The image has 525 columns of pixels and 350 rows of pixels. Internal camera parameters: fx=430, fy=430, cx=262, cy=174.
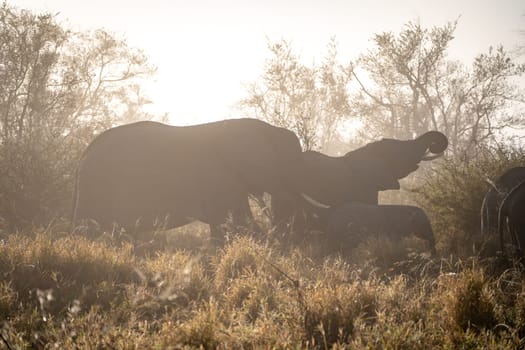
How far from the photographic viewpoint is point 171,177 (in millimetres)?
8016

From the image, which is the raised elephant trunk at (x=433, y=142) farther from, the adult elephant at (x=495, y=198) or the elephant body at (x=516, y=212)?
the elephant body at (x=516, y=212)

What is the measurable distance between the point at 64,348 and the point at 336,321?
82.8 inches

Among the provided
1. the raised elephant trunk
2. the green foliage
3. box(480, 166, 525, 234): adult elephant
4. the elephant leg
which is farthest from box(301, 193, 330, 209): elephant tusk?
the raised elephant trunk

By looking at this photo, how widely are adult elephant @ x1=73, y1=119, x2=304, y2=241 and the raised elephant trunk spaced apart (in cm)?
450

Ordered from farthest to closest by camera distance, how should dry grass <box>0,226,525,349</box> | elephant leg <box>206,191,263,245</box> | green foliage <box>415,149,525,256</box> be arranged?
green foliage <box>415,149,525,256</box> → elephant leg <box>206,191,263,245</box> → dry grass <box>0,226,525,349</box>

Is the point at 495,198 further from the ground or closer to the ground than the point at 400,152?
closer to the ground

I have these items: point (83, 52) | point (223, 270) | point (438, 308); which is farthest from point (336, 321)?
point (83, 52)

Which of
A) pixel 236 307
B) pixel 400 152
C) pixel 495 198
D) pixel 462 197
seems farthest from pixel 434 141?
pixel 236 307

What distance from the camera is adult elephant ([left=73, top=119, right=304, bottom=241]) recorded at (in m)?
8.00

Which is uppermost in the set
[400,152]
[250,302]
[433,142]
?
[433,142]

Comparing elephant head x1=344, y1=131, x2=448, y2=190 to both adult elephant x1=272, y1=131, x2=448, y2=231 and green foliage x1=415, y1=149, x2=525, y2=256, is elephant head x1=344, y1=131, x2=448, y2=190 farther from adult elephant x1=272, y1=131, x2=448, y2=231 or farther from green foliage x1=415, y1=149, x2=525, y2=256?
green foliage x1=415, y1=149, x2=525, y2=256

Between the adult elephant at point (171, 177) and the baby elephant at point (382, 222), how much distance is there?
1.37 m

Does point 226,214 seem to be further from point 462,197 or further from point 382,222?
point 462,197

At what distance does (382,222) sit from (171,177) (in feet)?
12.7
